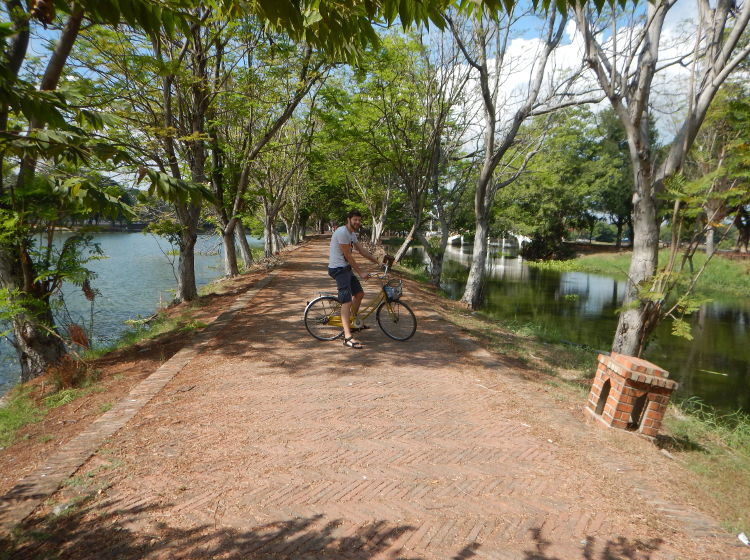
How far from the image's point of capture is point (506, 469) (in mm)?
3904

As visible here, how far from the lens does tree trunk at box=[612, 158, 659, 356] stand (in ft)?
23.8

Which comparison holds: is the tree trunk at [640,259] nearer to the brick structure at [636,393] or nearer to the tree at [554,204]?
the brick structure at [636,393]

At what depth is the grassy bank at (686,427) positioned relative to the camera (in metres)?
3.80

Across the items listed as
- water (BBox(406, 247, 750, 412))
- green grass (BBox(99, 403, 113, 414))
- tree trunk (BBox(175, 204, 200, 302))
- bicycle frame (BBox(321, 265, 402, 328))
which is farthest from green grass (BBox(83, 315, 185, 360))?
water (BBox(406, 247, 750, 412))

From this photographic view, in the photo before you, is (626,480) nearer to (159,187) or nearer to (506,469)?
(506,469)

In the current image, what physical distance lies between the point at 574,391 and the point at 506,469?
2931 mm

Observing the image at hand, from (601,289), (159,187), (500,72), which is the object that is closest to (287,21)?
(159,187)

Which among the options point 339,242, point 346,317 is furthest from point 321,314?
point 339,242

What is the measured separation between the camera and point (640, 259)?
294 inches

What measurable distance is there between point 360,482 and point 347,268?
12.3ft

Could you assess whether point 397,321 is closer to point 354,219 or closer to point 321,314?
point 321,314

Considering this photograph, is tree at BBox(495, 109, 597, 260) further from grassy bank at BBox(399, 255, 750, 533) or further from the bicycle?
the bicycle

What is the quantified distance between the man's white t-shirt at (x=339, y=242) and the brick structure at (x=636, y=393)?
3613mm

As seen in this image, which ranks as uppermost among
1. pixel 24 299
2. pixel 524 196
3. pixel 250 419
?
pixel 524 196
